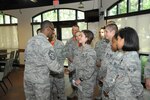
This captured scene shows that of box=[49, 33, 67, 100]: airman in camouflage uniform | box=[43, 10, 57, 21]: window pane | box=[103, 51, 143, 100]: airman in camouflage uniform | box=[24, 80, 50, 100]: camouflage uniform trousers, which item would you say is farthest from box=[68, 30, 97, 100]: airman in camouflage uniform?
box=[43, 10, 57, 21]: window pane

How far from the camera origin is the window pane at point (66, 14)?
7926 millimetres

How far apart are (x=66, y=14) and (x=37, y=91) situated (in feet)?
Result: 19.6

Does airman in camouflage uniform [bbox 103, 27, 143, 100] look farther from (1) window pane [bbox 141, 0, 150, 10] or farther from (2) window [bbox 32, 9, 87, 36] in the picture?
(2) window [bbox 32, 9, 87, 36]

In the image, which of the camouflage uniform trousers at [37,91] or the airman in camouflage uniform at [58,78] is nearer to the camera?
the camouflage uniform trousers at [37,91]

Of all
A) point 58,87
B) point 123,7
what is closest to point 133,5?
point 123,7

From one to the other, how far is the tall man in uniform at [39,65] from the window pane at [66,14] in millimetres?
5503

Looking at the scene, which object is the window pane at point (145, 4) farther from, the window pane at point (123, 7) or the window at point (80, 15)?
the window at point (80, 15)

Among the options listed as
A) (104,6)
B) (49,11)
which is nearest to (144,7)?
(104,6)

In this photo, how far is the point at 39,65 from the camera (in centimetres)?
244

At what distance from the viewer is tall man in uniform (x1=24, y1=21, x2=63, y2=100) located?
2.38 meters

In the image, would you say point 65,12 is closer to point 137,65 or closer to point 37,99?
point 37,99

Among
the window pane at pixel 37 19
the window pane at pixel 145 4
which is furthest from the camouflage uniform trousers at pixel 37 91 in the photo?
the window pane at pixel 37 19

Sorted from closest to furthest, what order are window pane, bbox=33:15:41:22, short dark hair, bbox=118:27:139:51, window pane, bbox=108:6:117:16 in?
1. short dark hair, bbox=118:27:139:51
2. window pane, bbox=108:6:117:16
3. window pane, bbox=33:15:41:22

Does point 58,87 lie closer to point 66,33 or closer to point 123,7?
point 123,7
